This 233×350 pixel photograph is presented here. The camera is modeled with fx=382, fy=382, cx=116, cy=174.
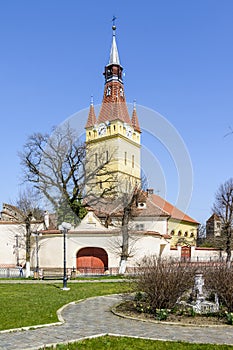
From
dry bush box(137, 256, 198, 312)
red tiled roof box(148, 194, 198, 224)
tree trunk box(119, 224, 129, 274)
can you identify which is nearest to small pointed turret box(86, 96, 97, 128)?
tree trunk box(119, 224, 129, 274)

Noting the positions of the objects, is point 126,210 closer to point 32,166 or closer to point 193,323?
point 32,166

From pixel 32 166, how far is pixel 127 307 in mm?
24365

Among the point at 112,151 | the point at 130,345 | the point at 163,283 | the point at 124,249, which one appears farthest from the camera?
the point at 112,151

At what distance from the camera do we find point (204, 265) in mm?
12250

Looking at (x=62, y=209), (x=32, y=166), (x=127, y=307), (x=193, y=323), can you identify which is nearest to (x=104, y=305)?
(x=127, y=307)

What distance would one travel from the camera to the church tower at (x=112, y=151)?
1258 inches

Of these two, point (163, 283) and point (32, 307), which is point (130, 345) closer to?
point (163, 283)

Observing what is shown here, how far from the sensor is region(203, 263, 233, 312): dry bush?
9.85 m

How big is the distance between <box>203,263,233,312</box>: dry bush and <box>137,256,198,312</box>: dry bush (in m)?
0.54

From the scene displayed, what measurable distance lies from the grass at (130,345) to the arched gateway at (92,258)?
22.7m

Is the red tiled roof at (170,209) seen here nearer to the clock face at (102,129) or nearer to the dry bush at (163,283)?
the clock face at (102,129)

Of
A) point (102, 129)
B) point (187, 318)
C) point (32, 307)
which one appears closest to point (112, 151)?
point (102, 129)

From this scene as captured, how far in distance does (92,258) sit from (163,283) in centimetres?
2044

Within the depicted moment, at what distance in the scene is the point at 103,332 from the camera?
8.03 meters
